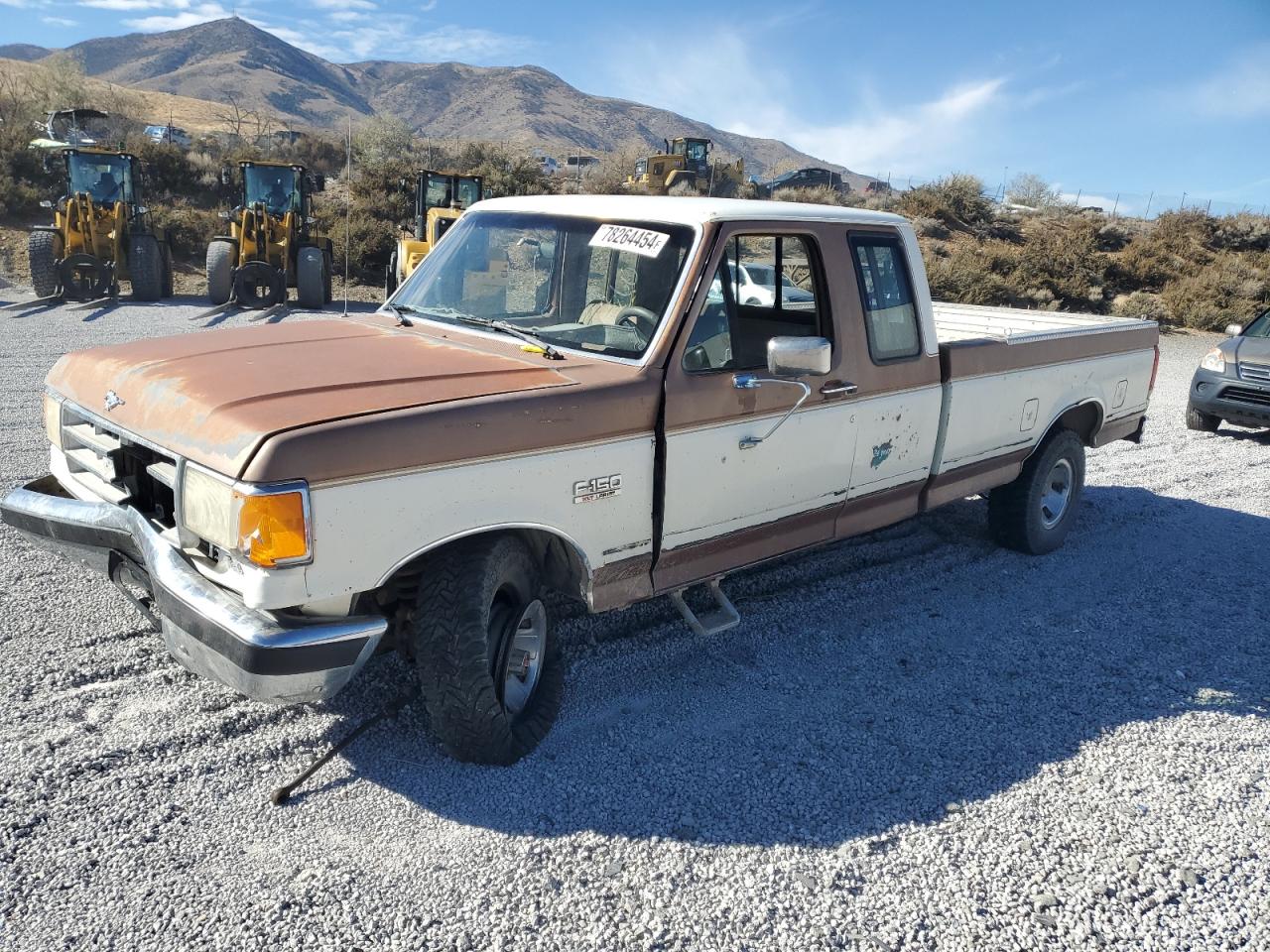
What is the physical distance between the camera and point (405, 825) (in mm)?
3113

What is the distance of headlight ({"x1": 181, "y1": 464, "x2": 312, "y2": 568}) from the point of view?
2699 mm

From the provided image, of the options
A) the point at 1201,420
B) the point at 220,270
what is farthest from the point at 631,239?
the point at 220,270

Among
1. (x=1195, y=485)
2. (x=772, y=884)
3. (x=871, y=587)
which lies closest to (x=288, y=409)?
(x=772, y=884)

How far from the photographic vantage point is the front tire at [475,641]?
317 centimetres

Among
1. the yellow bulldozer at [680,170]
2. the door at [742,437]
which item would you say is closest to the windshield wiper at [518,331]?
the door at [742,437]

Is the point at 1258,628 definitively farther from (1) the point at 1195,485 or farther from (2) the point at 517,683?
(2) the point at 517,683

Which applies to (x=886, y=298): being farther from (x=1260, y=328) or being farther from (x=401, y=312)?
(x=1260, y=328)

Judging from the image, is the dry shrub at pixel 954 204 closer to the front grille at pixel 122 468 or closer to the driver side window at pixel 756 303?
the driver side window at pixel 756 303

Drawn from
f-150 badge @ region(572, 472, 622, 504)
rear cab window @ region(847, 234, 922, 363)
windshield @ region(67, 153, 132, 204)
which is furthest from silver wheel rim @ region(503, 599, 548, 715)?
windshield @ region(67, 153, 132, 204)

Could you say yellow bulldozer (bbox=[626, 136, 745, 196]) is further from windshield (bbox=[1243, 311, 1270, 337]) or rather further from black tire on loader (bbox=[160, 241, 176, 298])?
windshield (bbox=[1243, 311, 1270, 337])

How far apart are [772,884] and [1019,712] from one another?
68.8 inches

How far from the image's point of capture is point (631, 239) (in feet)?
13.2

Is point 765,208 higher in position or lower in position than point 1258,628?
higher

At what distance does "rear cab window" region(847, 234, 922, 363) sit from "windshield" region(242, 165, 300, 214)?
48.5 ft
